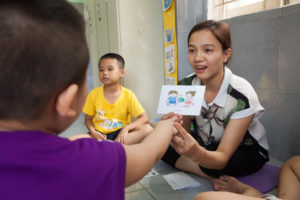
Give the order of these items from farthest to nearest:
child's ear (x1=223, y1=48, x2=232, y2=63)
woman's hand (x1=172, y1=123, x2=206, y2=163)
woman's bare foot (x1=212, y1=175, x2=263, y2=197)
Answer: child's ear (x1=223, y1=48, x2=232, y2=63)
woman's bare foot (x1=212, y1=175, x2=263, y2=197)
woman's hand (x1=172, y1=123, x2=206, y2=163)

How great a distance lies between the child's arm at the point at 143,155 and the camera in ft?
2.01

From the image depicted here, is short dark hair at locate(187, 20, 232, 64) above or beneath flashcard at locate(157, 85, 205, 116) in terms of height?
above

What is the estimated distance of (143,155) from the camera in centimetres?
66

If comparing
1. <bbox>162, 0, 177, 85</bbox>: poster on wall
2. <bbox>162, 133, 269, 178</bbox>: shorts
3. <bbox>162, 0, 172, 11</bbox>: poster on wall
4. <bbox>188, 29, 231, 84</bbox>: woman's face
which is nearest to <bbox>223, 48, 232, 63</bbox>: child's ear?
<bbox>188, 29, 231, 84</bbox>: woman's face

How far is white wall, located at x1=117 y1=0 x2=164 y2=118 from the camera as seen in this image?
2.55m

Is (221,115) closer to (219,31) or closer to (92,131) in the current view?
(219,31)

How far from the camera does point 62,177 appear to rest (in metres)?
0.48

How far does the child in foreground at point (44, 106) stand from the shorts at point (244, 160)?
946 millimetres

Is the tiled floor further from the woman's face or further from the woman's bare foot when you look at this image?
the woman's face

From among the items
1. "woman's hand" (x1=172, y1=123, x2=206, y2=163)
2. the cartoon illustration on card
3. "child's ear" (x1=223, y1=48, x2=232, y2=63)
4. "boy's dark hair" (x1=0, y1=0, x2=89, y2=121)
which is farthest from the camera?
the cartoon illustration on card

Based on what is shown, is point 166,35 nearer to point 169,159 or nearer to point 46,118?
point 169,159

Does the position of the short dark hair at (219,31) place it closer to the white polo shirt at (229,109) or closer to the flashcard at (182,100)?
the white polo shirt at (229,109)

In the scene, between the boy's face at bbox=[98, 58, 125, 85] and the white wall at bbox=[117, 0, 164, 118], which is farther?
the white wall at bbox=[117, 0, 164, 118]

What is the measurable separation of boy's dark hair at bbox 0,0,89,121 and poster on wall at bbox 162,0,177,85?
1984mm
